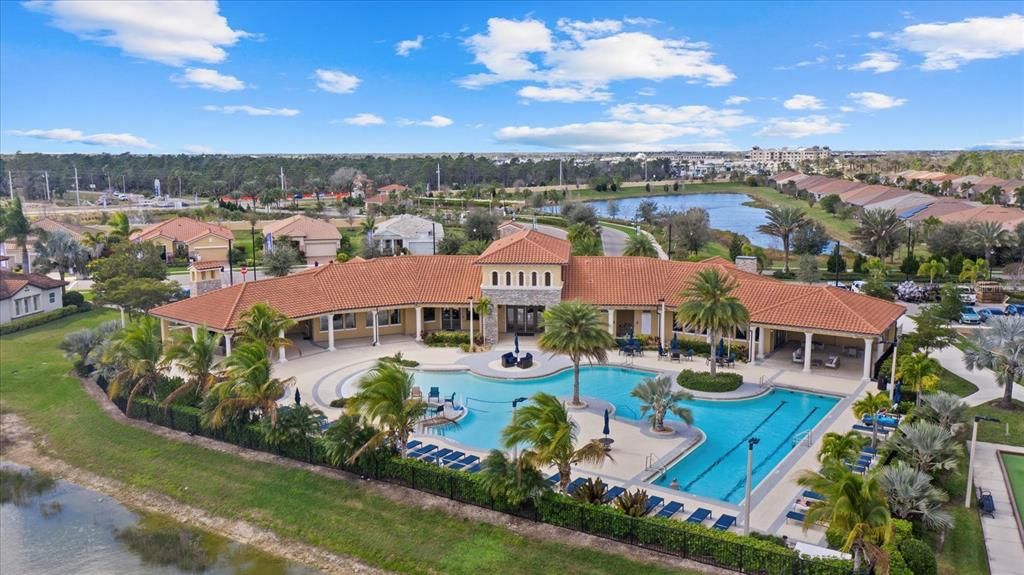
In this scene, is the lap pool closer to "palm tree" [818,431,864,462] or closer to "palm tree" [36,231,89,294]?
"palm tree" [818,431,864,462]

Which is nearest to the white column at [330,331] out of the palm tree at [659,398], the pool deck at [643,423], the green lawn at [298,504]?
the pool deck at [643,423]

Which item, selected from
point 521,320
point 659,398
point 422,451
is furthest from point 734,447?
point 521,320

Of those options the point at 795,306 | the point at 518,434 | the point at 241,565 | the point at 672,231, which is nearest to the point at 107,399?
the point at 241,565

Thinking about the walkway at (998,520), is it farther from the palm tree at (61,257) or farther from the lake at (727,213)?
the lake at (727,213)

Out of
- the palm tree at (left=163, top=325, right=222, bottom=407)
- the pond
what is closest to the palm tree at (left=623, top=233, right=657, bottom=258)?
the palm tree at (left=163, top=325, right=222, bottom=407)

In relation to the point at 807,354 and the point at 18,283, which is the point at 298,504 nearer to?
the point at 807,354
